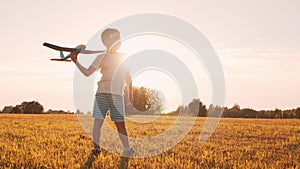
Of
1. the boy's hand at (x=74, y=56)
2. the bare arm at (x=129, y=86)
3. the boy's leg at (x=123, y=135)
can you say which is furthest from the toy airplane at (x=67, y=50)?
the boy's leg at (x=123, y=135)

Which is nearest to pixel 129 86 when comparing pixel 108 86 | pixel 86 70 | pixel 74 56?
pixel 108 86

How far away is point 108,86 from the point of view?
6754 mm

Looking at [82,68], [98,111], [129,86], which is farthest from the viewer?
[129,86]

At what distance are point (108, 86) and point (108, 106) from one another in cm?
39

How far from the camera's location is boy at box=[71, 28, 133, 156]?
6.77 m

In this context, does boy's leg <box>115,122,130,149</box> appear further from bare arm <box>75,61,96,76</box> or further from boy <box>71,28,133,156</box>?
bare arm <box>75,61,96,76</box>

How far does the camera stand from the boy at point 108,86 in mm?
6766

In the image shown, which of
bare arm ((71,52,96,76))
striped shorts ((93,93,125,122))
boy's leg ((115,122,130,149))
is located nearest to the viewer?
bare arm ((71,52,96,76))

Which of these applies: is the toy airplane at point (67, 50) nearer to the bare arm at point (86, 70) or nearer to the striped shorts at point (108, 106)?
the bare arm at point (86, 70)

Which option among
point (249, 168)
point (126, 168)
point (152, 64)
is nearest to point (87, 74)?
point (126, 168)

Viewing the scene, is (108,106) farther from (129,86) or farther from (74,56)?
(74,56)

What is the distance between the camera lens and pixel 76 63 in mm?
6781

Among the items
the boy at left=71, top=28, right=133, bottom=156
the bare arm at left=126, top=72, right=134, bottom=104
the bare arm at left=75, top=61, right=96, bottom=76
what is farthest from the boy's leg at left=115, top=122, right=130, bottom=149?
the bare arm at left=75, top=61, right=96, bottom=76

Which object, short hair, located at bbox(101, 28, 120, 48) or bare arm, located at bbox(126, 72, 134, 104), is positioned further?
bare arm, located at bbox(126, 72, 134, 104)
